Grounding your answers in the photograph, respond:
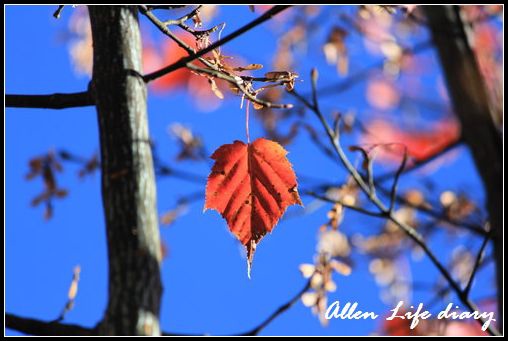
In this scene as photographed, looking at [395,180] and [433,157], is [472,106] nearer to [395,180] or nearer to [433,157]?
[433,157]

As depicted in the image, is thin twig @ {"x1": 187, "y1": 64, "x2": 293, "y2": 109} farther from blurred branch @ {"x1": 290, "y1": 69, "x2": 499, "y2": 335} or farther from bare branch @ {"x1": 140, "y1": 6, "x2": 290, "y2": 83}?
blurred branch @ {"x1": 290, "y1": 69, "x2": 499, "y2": 335}

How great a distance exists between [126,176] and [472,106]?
110 inches

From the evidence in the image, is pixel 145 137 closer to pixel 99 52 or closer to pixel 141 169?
pixel 141 169

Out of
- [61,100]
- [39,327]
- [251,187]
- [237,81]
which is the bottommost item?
[39,327]

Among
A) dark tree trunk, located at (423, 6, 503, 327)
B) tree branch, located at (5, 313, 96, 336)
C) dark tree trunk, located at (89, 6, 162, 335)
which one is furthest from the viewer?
dark tree trunk, located at (423, 6, 503, 327)

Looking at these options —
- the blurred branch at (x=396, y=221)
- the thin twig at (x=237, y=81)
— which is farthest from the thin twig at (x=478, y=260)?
the thin twig at (x=237, y=81)

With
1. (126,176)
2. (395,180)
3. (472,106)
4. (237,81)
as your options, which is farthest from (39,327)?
(472,106)

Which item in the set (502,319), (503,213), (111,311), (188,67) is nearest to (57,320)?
(111,311)

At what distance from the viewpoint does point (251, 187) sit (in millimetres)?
1871

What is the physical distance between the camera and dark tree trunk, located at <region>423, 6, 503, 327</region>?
3.50 m

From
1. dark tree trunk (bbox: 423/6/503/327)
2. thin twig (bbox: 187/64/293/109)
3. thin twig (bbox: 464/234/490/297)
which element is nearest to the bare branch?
thin twig (bbox: 187/64/293/109)

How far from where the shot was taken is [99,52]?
176 cm

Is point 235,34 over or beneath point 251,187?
over

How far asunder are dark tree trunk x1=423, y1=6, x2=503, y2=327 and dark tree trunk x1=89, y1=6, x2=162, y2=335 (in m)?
2.38
